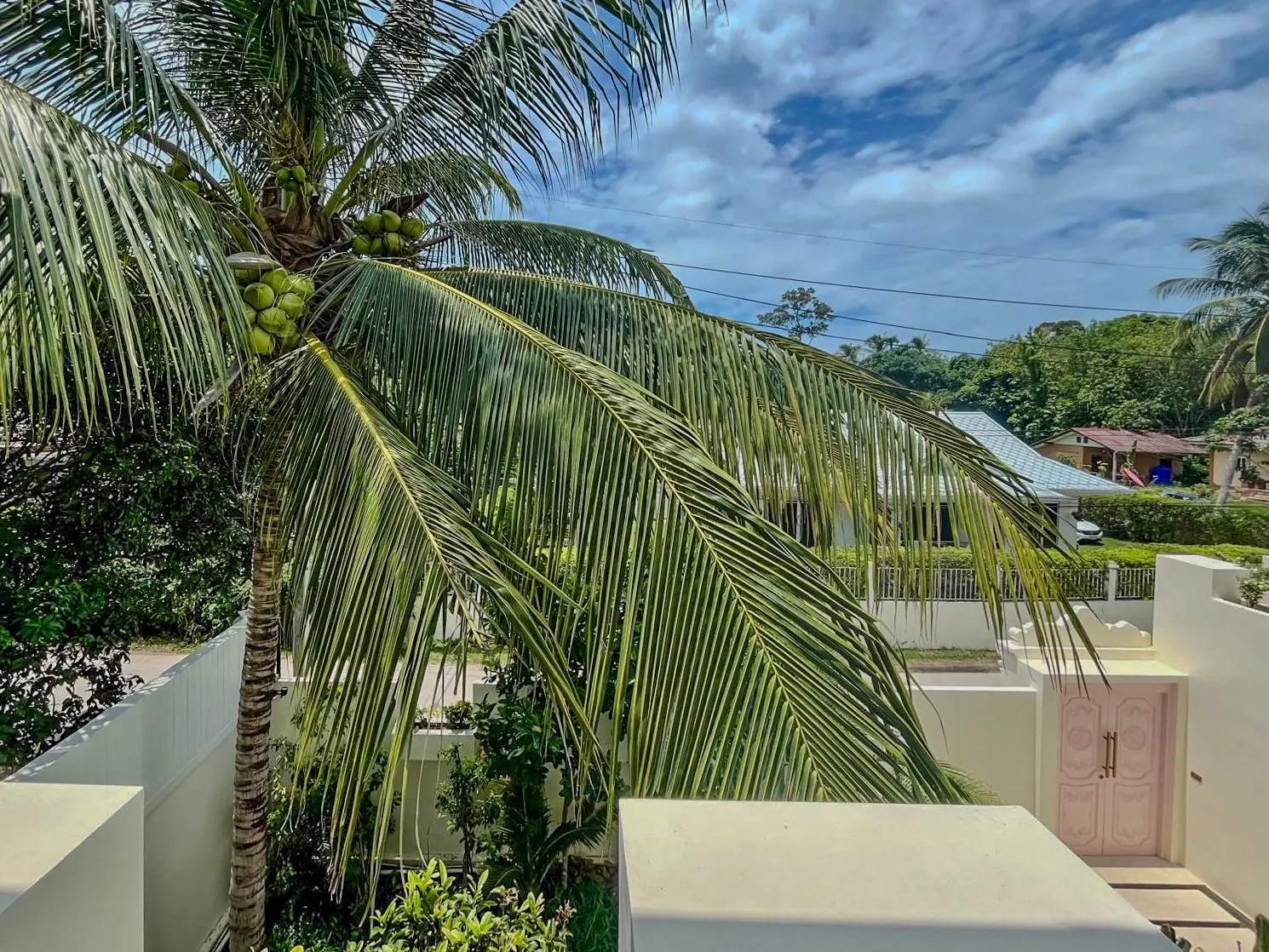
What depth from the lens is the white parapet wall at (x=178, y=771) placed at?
3.02 meters

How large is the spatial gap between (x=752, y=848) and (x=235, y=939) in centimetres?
340

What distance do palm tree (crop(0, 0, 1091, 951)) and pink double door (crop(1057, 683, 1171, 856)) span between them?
521 centimetres

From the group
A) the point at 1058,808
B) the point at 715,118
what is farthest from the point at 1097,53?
the point at 1058,808

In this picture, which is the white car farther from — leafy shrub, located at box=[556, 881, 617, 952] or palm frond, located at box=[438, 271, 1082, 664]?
palm frond, located at box=[438, 271, 1082, 664]

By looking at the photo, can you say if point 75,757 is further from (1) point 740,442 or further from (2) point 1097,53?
(2) point 1097,53

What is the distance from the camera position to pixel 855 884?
1.06 meters

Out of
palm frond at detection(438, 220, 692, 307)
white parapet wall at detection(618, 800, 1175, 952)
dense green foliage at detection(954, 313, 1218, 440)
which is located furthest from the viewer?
dense green foliage at detection(954, 313, 1218, 440)

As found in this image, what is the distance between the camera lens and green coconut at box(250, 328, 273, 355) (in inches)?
100

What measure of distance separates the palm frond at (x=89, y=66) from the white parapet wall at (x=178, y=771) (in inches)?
94.2

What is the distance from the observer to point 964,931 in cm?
96

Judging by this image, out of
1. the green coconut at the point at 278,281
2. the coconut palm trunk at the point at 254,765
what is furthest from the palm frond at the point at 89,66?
the coconut palm trunk at the point at 254,765

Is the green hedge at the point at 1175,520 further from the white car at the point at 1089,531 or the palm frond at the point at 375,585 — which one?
the palm frond at the point at 375,585

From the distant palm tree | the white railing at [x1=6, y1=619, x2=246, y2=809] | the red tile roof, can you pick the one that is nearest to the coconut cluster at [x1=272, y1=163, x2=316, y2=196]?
the white railing at [x1=6, y1=619, x2=246, y2=809]

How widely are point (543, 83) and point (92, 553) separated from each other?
10.3ft
